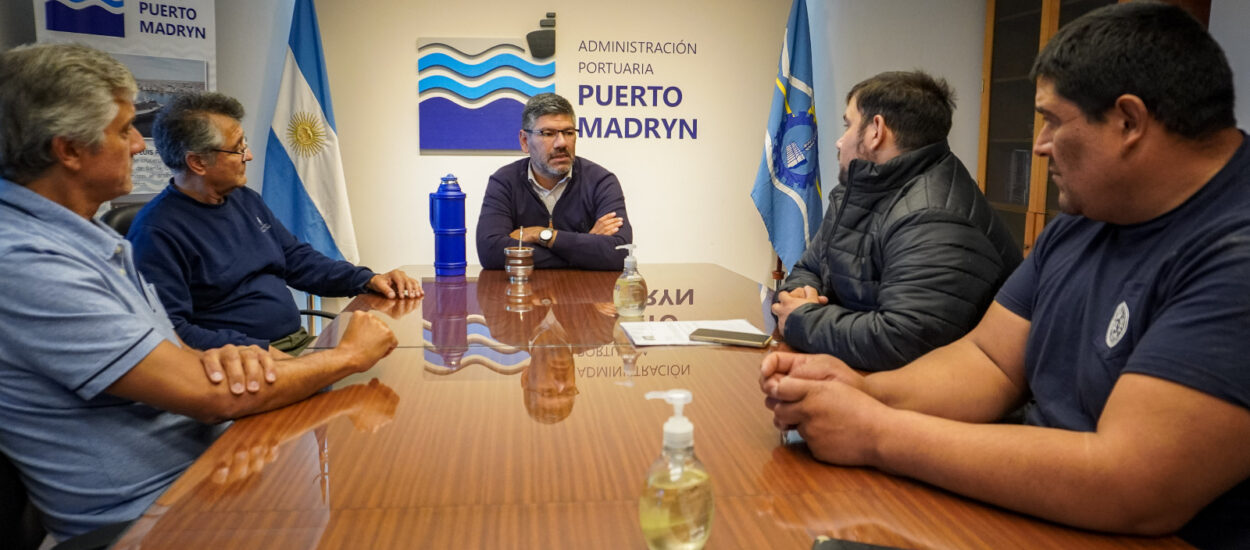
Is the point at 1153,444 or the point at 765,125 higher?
the point at 765,125

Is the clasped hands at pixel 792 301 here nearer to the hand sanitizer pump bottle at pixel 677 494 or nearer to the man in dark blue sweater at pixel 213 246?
the hand sanitizer pump bottle at pixel 677 494

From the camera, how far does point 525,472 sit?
125 centimetres

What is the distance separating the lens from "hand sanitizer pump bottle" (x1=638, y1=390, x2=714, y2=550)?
0.91 metres

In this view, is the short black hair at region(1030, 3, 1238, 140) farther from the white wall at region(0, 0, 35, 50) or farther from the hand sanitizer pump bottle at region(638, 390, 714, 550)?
the white wall at region(0, 0, 35, 50)

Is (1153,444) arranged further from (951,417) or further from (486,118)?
(486,118)

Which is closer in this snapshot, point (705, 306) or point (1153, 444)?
point (1153, 444)

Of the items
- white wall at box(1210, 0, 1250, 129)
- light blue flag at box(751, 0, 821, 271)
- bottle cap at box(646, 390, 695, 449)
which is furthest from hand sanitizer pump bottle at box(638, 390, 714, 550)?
light blue flag at box(751, 0, 821, 271)

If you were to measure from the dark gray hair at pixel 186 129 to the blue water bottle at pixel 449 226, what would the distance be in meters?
0.73

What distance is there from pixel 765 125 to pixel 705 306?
294 cm

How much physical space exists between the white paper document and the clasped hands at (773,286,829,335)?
0.10m

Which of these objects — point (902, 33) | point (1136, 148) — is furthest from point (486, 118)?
point (1136, 148)

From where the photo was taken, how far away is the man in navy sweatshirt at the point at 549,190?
3.69 meters

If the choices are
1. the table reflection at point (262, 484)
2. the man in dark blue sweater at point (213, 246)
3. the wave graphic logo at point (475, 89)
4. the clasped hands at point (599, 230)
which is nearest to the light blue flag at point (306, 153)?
the wave graphic logo at point (475, 89)

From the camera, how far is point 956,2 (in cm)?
497
